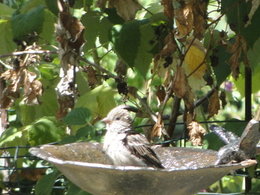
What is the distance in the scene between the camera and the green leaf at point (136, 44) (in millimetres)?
2775

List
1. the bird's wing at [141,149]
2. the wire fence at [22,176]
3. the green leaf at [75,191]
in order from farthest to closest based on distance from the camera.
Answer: the wire fence at [22,176], the green leaf at [75,191], the bird's wing at [141,149]

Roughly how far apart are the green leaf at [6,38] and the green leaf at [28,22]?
18cm

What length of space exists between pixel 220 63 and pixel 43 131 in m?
0.75

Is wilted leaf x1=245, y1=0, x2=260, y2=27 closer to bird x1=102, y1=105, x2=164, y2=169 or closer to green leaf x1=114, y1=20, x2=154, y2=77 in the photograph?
green leaf x1=114, y1=20, x2=154, y2=77

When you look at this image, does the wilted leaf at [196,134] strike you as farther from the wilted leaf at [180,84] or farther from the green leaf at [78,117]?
the green leaf at [78,117]

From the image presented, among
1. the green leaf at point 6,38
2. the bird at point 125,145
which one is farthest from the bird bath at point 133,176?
the green leaf at point 6,38

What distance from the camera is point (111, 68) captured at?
441 cm

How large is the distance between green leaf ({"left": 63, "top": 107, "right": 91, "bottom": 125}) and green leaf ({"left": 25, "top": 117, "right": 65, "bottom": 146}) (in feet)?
0.90

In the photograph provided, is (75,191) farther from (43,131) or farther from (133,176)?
(133,176)

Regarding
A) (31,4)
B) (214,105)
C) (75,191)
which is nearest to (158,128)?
(214,105)

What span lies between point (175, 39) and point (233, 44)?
10.8 inches

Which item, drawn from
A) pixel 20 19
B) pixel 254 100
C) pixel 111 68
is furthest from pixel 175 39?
pixel 254 100

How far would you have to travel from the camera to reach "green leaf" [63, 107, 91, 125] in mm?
2809

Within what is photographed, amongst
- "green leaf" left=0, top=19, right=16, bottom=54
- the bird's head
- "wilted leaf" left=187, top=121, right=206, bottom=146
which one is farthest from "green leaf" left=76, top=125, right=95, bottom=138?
"green leaf" left=0, top=19, right=16, bottom=54
